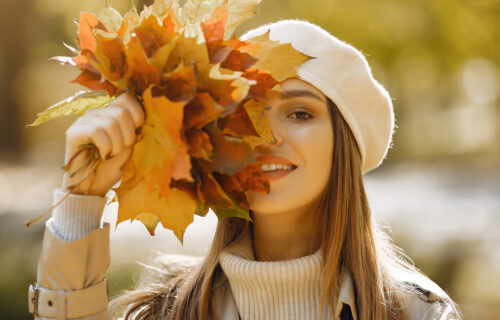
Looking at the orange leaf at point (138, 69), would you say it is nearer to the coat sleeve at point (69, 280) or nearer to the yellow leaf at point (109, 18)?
the yellow leaf at point (109, 18)

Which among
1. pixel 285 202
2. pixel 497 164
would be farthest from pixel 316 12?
pixel 497 164

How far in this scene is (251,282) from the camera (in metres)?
2.40

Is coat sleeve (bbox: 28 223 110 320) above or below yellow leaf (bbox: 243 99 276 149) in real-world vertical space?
below

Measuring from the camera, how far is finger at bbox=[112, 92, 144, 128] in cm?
170

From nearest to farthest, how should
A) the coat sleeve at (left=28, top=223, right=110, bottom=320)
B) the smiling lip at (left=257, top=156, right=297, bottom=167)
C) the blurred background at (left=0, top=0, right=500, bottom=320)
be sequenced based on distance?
the coat sleeve at (left=28, top=223, right=110, bottom=320) < the smiling lip at (left=257, top=156, right=297, bottom=167) < the blurred background at (left=0, top=0, right=500, bottom=320)

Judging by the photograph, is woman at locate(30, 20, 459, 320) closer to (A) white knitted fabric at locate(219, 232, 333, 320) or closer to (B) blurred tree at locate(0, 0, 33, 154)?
(A) white knitted fabric at locate(219, 232, 333, 320)

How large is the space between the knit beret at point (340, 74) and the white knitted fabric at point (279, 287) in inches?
23.9

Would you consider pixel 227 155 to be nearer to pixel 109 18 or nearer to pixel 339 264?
pixel 109 18

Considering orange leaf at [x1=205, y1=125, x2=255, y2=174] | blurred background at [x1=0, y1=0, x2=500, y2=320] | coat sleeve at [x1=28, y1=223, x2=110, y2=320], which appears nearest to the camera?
orange leaf at [x1=205, y1=125, x2=255, y2=174]

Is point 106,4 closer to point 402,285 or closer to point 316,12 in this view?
point 402,285

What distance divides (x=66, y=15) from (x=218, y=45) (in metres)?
8.41

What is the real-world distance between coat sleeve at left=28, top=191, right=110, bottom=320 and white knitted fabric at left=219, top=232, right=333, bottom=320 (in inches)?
25.5

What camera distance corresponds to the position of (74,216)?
1.95m

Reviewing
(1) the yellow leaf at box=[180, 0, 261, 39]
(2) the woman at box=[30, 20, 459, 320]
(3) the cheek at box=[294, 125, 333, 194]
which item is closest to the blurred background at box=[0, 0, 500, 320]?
(2) the woman at box=[30, 20, 459, 320]
